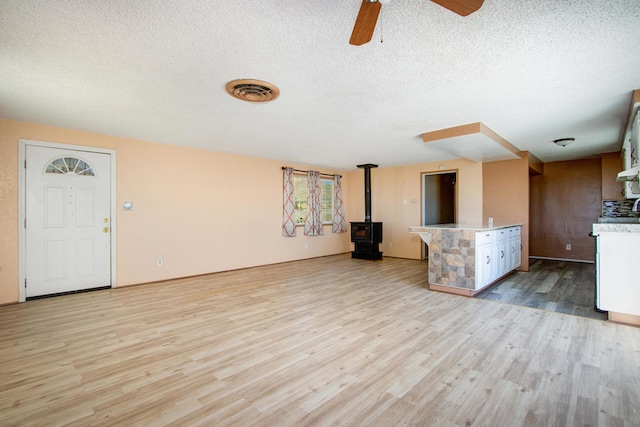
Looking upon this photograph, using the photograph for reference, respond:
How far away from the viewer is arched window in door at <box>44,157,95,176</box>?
399 cm

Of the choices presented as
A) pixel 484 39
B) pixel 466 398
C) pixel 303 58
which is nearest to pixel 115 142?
pixel 303 58

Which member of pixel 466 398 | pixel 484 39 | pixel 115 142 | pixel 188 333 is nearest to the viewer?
pixel 466 398

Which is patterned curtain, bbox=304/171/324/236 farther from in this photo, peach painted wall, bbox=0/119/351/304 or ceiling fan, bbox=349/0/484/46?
ceiling fan, bbox=349/0/484/46

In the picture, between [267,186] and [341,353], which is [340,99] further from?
[267,186]

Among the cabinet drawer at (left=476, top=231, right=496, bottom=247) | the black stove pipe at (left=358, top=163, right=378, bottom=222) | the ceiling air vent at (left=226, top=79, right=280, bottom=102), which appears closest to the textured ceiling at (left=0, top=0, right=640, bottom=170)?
the ceiling air vent at (left=226, top=79, right=280, bottom=102)

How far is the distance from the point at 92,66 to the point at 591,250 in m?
8.94

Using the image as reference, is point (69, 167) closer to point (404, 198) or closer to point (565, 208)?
point (404, 198)

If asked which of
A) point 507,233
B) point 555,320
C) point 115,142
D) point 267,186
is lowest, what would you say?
point 555,320

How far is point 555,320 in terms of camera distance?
9.99 ft

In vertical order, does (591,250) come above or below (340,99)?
below

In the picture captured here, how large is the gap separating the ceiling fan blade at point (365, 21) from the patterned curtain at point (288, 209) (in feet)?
16.6

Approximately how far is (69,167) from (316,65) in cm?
391

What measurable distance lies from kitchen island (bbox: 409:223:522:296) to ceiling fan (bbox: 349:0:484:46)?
3.02 m

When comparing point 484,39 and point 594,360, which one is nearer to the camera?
point 484,39
